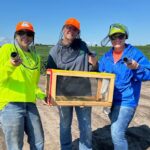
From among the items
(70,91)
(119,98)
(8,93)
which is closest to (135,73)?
(119,98)

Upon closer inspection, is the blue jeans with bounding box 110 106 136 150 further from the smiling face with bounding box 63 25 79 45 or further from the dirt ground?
the dirt ground

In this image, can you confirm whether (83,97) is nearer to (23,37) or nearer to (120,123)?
(120,123)

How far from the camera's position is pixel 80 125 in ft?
17.5

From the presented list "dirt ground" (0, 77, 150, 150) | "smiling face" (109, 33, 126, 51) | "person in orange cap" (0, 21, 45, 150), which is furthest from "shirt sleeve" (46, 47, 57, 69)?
"dirt ground" (0, 77, 150, 150)

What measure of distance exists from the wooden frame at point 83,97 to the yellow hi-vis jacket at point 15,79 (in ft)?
1.15

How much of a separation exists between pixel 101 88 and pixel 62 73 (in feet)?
2.13

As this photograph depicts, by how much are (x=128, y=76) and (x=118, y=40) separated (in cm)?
51

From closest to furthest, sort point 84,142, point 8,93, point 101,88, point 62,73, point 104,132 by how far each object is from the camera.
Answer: point 8,93 → point 62,73 → point 101,88 → point 84,142 → point 104,132

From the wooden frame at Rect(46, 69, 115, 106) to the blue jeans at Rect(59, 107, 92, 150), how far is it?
0.86 feet

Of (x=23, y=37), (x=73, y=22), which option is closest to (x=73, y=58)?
(x=73, y=22)

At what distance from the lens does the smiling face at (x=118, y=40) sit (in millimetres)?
4957

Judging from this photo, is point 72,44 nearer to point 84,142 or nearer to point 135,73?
point 135,73

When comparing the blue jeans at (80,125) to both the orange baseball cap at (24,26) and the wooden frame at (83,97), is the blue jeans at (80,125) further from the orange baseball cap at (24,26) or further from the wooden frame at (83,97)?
the orange baseball cap at (24,26)

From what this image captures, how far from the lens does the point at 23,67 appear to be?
14.3ft
